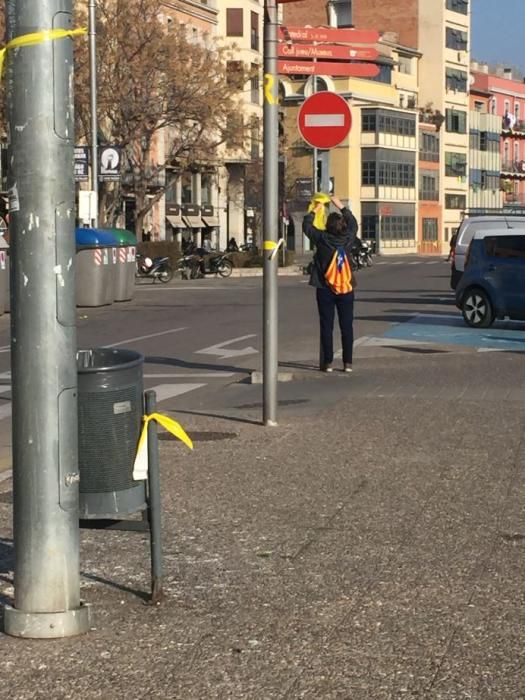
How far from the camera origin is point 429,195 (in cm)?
10712

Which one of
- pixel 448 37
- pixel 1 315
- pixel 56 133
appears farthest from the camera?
pixel 448 37

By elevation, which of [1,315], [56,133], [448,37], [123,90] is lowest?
[1,315]

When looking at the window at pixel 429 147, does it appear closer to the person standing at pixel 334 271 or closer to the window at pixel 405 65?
the window at pixel 405 65

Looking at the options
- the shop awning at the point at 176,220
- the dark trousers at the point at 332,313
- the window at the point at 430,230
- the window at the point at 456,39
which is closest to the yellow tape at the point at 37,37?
the dark trousers at the point at 332,313

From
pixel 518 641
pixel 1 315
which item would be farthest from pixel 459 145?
pixel 518 641

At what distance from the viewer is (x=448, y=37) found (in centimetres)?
10769

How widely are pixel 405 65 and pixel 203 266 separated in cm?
5870

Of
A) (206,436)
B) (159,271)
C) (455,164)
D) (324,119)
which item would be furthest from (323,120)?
(455,164)

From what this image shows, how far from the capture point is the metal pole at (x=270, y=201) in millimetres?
11180

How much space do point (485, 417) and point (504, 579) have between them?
5.58 metres

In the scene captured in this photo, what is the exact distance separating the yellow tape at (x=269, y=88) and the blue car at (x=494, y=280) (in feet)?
42.1

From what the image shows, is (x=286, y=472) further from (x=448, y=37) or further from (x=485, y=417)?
(x=448, y=37)

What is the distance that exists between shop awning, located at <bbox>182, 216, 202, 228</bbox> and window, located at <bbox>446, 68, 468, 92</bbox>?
38918mm

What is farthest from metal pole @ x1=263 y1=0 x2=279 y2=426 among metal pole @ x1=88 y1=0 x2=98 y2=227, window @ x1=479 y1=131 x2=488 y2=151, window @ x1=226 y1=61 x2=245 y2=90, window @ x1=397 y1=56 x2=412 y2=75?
window @ x1=479 y1=131 x2=488 y2=151
